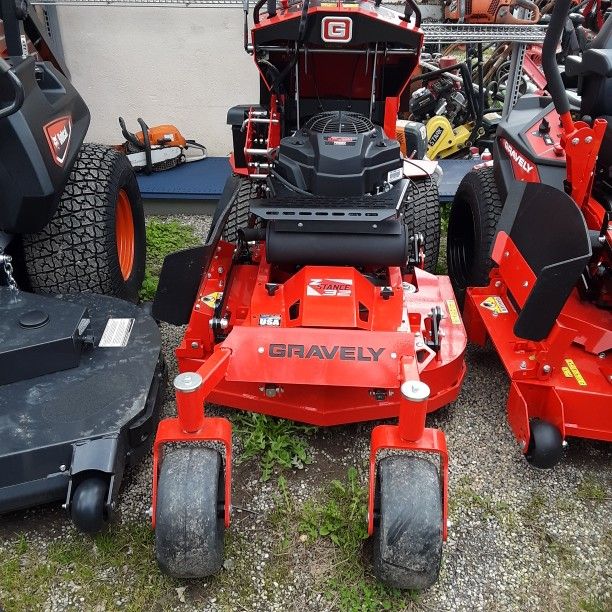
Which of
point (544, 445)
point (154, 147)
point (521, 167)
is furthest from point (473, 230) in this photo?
point (154, 147)

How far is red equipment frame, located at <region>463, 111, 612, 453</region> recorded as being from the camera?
7.36 feet

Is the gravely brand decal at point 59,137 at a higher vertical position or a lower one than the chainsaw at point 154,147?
higher

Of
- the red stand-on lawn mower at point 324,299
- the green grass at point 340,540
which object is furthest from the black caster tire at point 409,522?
the green grass at point 340,540

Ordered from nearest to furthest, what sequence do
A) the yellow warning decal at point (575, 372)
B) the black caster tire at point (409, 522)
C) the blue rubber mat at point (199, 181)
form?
the black caster tire at point (409, 522)
the yellow warning decal at point (575, 372)
the blue rubber mat at point (199, 181)

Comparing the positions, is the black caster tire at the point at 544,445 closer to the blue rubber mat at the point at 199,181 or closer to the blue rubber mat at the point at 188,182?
the blue rubber mat at the point at 199,181

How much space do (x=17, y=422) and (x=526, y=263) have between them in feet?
5.98

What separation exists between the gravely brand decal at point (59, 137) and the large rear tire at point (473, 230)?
1.93 m

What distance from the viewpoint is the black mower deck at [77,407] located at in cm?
186

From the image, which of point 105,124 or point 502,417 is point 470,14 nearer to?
point 105,124

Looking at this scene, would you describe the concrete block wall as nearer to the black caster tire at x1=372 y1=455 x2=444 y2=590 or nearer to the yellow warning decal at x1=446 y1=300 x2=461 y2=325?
the yellow warning decal at x1=446 y1=300 x2=461 y2=325

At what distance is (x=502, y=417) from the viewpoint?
264 cm

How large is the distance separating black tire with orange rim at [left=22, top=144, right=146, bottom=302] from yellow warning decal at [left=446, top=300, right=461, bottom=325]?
4.82 ft

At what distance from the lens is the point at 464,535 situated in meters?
2.10

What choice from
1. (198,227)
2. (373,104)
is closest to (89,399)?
(373,104)
